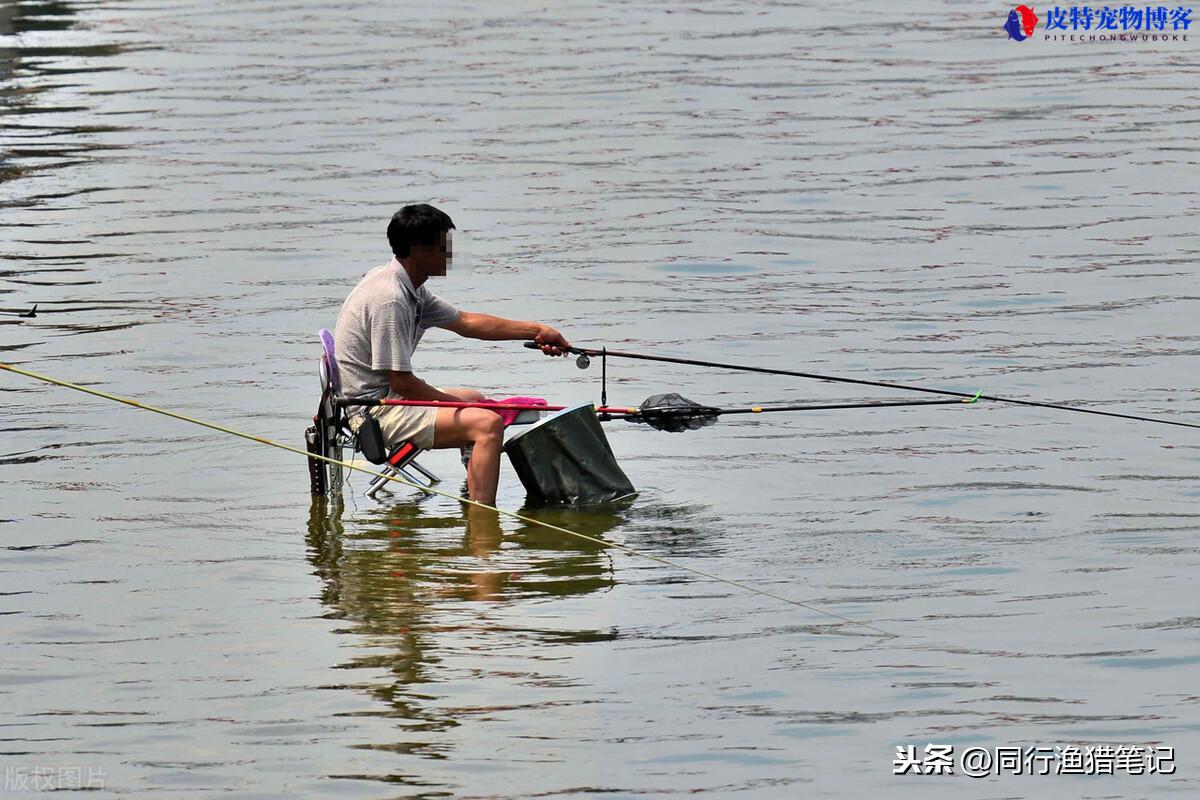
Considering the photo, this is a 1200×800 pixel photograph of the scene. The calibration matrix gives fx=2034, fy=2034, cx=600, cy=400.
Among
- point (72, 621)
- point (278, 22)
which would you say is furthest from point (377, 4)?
point (72, 621)

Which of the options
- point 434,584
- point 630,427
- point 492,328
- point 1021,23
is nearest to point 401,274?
point 492,328

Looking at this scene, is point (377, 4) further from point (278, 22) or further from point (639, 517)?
point (639, 517)

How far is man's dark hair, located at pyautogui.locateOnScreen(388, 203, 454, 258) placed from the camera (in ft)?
27.6

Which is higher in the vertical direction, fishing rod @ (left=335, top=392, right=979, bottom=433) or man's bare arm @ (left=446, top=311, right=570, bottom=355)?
man's bare arm @ (left=446, top=311, right=570, bottom=355)

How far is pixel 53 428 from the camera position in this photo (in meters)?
10.5

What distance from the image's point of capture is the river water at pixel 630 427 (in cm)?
659

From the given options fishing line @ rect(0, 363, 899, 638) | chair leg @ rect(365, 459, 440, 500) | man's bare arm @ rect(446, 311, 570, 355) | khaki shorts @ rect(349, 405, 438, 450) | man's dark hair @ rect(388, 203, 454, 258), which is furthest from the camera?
man's bare arm @ rect(446, 311, 570, 355)

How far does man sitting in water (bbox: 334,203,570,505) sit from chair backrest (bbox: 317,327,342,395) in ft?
0.12

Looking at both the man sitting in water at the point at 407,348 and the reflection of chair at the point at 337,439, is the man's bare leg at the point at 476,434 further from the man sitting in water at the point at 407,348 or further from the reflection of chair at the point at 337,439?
the reflection of chair at the point at 337,439

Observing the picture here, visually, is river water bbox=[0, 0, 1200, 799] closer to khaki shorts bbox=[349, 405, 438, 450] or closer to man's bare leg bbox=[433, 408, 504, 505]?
man's bare leg bbox=[433, 408, 504, 505]

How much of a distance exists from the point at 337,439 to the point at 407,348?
1.85 ft

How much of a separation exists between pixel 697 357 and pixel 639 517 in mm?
3054

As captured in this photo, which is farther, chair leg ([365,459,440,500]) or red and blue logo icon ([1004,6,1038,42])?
red and blue logo icon ([1004,6,1038,42])

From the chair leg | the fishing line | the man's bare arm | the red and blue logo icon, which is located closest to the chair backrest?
the fishing line
